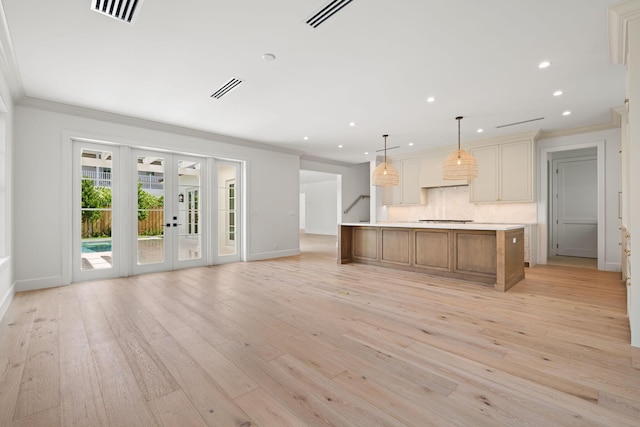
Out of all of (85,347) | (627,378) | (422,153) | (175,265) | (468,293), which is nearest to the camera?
(627,378)

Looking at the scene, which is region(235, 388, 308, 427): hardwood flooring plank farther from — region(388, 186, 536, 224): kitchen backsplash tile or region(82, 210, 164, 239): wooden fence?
region(388, 186, 536, 224): kitchen backsplash tile

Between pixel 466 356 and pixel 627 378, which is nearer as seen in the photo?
pixel 627 378

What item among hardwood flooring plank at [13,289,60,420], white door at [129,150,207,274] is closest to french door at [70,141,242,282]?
white door at [129,150,207,274]

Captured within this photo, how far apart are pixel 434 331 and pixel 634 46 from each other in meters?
2.95

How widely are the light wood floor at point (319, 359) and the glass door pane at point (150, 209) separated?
1504 millimetres

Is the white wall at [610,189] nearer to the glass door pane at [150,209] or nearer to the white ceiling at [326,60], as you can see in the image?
the white ceiling at [326,60]

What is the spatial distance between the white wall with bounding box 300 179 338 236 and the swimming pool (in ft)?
32.4

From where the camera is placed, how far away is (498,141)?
6586mm

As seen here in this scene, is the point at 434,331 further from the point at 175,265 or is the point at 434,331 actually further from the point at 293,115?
the point at 175,265

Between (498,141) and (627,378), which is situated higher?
(498,141)

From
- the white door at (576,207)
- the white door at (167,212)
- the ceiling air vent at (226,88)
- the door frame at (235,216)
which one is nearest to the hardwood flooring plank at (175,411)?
the ceiling air vent at (226,88)

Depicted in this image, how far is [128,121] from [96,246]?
2.22 meters

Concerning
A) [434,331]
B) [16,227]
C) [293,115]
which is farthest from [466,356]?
[16,227]

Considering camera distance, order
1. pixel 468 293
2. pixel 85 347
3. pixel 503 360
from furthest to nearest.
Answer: pixel 468 293, pixel 85 347, pixel 503 360
